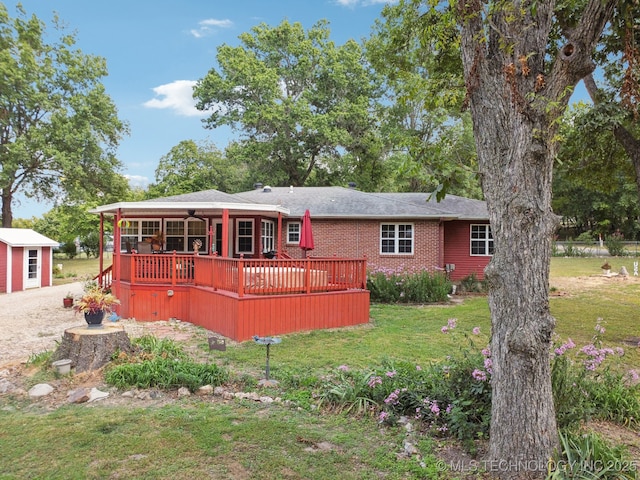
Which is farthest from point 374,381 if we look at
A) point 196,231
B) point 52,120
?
point 52,120

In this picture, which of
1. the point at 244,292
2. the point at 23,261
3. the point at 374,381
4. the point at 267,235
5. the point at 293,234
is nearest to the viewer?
the point at 374,381

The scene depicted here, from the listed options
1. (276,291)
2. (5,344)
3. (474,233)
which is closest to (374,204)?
(474,233)

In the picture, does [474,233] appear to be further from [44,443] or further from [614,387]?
[44,443]

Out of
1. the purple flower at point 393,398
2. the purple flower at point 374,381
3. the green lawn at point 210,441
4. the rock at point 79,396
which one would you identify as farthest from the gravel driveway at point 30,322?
the purple flower at point 393,398

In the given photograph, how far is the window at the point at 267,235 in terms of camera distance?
50.5ft

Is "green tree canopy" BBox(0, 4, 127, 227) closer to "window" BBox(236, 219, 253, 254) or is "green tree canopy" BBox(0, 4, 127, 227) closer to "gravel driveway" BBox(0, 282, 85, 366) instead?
"gravel driveway" BBox(0, 282, 85, 366)

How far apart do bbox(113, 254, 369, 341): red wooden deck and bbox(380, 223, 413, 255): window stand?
6255mm

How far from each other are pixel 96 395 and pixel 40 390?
0.79 metres

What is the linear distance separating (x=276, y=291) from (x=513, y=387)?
6.58 meters

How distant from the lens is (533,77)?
11.0 ft

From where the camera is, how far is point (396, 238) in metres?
16.8

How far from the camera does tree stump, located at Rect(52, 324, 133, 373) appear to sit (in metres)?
6.14

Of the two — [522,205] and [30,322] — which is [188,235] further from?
[522,205]

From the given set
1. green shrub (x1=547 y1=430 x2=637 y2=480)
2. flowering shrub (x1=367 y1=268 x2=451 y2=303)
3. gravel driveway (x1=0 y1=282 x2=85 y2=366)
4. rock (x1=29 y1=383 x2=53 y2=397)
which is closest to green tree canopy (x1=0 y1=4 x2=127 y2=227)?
gravel driveway (x1=0 y1=282 x2=85 y2=366)
